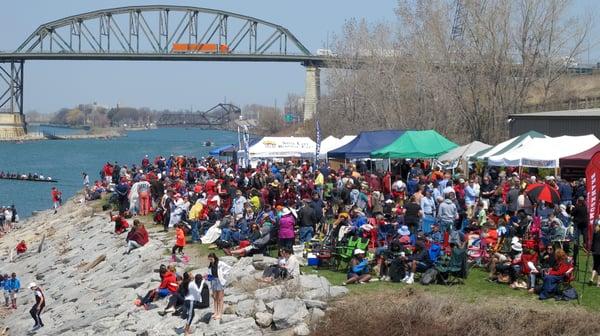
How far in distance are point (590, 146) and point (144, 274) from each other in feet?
41.4

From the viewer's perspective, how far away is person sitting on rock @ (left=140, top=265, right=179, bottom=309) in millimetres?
20141

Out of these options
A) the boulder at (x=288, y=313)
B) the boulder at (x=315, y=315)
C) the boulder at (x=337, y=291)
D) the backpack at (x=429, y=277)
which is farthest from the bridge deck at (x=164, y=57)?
the boulder at (x=315, y=315)

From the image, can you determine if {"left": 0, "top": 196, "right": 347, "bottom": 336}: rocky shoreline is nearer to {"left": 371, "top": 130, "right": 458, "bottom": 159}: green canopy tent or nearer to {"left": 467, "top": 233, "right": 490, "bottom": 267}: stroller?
{"left": 467, "top": 233, "right": 490, "bottom": 267}: stroller

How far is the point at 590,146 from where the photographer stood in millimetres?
25969

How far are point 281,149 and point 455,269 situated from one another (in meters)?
22.2

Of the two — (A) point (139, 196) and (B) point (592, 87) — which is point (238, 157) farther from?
(B) point (592, 87)

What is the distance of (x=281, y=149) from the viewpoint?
39.5 metres

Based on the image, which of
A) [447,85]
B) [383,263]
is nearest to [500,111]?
[447,85]

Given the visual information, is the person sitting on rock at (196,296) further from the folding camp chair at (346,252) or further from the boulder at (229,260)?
the folding camp chair at (346,252)

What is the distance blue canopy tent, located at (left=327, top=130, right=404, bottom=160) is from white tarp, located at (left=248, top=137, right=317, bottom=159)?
5.34 meters

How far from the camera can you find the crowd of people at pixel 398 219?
1811 centimetres

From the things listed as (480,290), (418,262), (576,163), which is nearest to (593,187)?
(480,290)

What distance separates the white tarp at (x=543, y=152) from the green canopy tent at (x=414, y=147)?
3619 mm

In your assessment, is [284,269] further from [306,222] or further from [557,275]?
[557,275]
